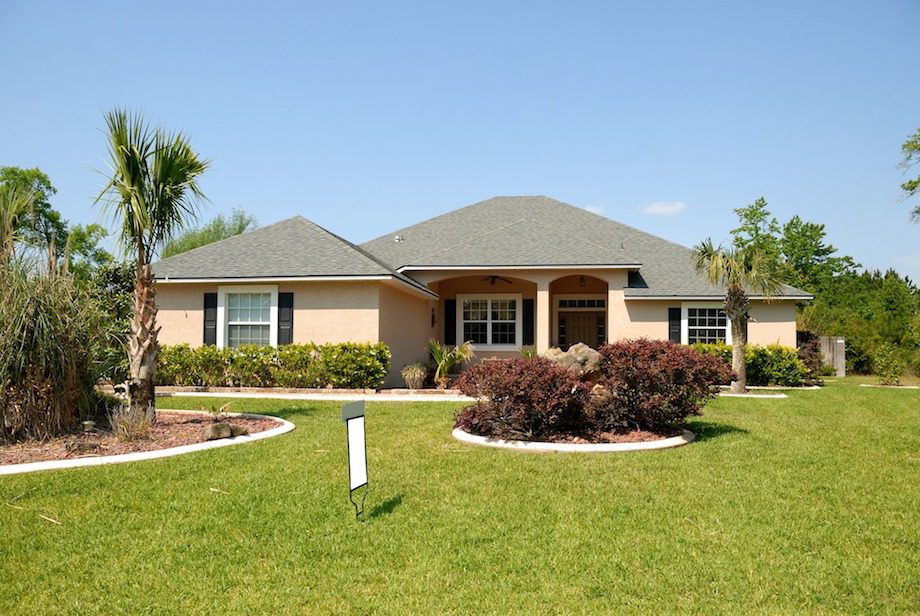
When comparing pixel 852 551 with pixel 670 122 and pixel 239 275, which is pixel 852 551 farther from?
pixel 239 275

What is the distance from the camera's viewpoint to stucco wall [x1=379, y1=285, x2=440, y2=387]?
57.8ft

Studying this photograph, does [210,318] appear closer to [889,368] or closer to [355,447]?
[355,447]

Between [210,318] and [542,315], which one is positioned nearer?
[210,318]

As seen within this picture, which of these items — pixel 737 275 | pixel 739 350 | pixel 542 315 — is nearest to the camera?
pixel 737 275

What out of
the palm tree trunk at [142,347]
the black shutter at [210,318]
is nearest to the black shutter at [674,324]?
the black shutter at [210,318]

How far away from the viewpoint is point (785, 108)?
52.6 feet

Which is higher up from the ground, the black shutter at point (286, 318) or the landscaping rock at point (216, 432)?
the black shutter at point (286, 318)

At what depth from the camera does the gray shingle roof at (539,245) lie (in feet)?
63.0

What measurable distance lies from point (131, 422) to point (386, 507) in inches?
193

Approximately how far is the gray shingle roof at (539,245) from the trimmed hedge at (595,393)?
9.42m

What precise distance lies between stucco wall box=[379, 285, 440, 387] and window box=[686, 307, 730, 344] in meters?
8.85

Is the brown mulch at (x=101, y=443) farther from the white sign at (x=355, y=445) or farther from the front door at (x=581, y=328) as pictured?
the front door at (x=581, y=328)

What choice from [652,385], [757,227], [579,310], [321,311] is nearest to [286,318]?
[321,311]

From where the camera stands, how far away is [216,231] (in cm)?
4744
